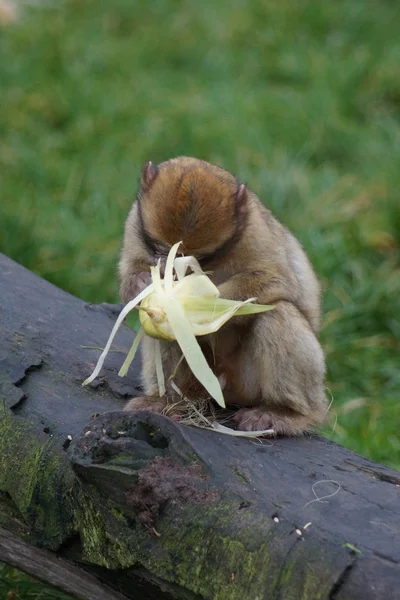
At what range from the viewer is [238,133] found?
32.1ft

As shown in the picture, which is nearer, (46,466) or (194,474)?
(194,474)

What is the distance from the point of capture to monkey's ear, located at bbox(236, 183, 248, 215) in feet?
14.8

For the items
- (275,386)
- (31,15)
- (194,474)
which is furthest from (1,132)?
(194,474)

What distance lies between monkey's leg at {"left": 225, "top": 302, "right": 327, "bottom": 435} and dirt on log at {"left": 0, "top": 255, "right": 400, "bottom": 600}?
224 millimetres

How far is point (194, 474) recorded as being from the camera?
11.6 ft

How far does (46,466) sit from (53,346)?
37.3 inches

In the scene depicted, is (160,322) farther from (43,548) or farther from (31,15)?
(31,15)

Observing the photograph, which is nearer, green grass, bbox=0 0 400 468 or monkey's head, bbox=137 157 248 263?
monkey's head, bbox=137 157 248 263

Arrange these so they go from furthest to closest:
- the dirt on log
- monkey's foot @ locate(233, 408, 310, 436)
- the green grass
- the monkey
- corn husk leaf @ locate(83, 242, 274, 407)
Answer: the green grass < monkey's foot @ locate(233, 408, 310, 436) < the monkey < corn husk leaf @ locate(83, 242, 274, 407) < the dirt on log

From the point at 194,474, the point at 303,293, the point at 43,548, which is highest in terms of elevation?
the point at 303,293

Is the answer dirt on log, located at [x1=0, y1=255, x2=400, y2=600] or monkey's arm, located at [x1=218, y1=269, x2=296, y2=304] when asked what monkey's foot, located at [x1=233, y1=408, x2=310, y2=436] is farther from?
monkey's arm, located at [x1=218, y1=269, x2=296, y2=304]

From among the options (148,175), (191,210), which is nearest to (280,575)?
(191,210)

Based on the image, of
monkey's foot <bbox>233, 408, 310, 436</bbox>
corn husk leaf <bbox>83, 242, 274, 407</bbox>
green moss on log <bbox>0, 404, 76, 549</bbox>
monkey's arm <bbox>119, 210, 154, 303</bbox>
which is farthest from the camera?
monkey's arm <bbox>119, 210, 154, 303</bbox>

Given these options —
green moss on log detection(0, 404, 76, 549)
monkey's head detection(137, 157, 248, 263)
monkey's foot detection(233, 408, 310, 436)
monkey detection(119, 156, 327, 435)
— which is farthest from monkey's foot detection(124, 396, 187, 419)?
monkey's head detection(137, 157, 248, 263)
